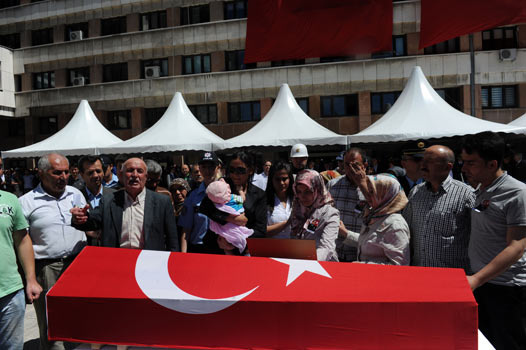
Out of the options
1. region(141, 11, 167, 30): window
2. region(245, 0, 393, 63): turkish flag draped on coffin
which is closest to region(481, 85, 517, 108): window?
region(141, 11, 167, 30): window

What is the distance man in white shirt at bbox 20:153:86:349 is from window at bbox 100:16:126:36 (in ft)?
84.4

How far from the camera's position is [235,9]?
23938mm

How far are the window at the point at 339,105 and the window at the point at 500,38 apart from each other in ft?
24.4

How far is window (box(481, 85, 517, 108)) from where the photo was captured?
21.1 metres

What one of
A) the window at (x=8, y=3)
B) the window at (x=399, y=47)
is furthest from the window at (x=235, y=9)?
the window at (x=8, y=3)

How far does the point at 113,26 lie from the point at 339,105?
16122 mm

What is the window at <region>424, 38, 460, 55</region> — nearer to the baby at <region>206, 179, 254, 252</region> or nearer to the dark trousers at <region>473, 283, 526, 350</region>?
the dark trousers at <region>473, 283, 526, 350</region>

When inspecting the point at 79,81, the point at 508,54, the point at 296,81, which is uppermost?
the point at 79,81

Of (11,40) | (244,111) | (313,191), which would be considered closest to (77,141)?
(313,191)

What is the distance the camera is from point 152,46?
82.2 ft

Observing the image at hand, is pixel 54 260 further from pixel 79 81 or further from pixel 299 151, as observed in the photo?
pixel 79 81

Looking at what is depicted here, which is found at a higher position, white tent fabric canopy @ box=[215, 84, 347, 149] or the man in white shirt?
white tent fabric canopy @ box=[215, 84, 347, 149]

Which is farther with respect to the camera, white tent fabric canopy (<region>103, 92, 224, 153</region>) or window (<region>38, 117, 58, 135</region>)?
window (<region>38, 117, 58, 135</region>)

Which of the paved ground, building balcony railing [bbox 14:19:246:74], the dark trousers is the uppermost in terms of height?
building balcony railing [bbox 14:19:246:74]
